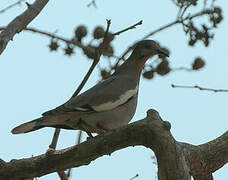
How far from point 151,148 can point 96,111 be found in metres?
1.41

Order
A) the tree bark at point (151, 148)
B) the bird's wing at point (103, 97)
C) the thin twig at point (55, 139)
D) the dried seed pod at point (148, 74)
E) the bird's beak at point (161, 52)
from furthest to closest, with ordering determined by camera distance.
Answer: the bird's beak at point (161, 52) → the dried seed pod at point (148, 74) → the bird's wing at point (103, 97) → the thin twig at point (55, 139) → the tree bark at point (151, 148)

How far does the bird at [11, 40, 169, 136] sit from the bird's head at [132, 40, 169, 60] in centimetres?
45

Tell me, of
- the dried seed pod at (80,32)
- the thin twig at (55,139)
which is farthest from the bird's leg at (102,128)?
the dried seed pod at (80,32)

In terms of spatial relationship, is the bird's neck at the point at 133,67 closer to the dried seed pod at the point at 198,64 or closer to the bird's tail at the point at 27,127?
the dried seed pod at the point at 198,64

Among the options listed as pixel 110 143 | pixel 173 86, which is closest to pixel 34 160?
pixel 110 143

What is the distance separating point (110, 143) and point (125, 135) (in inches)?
7.0

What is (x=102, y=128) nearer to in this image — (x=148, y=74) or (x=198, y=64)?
(x=148, y=74)

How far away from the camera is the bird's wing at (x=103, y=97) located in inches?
207

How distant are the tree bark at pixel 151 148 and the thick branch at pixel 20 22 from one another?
3.32 ft

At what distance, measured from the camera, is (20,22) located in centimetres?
455

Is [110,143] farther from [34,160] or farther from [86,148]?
[34,160]

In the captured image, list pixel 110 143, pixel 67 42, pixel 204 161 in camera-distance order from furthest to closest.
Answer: pixel 67 42 < pixel 204 161 < pixel 110 143

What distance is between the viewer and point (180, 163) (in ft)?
12.7

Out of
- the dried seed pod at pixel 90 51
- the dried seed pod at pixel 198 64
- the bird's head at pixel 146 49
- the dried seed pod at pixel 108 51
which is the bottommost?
the dried seed pod at pixel 198 64
